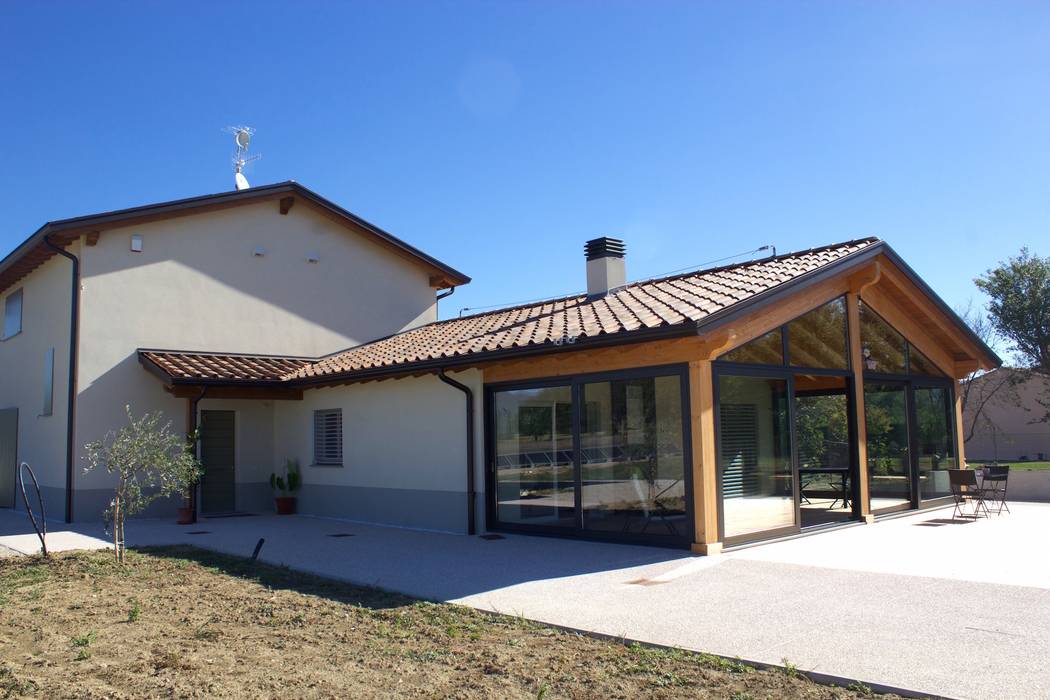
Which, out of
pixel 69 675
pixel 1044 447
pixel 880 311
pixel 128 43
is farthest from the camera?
pixel 1044 447

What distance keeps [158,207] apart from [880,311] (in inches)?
533

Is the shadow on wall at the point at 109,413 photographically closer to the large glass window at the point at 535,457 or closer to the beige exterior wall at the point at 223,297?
the beige exterior wall at the point at 223,297

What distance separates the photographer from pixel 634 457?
35.8 feet

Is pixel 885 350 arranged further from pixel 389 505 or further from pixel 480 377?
pixel 389 505

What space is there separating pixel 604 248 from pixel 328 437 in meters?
6.60

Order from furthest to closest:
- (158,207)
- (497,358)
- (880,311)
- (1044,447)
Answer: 1. (1044,447)
2. (158,207)
3. (880,311)
4. (497,358)

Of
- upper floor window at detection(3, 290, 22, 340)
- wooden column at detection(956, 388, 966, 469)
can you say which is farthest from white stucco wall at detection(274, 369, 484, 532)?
wooden column at detection(956, 388, 966, 469)

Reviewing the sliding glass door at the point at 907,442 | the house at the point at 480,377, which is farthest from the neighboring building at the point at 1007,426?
the house at the point at 480,377

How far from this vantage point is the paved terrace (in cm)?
561

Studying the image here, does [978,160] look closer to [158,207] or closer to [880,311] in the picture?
[880,311]

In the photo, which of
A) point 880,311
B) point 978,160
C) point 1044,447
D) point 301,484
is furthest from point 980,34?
point 1044,447

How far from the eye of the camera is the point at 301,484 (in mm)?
16797

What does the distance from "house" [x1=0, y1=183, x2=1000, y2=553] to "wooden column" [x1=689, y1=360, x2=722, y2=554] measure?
3cm

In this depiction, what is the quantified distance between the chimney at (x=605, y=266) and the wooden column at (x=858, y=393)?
3904mm
